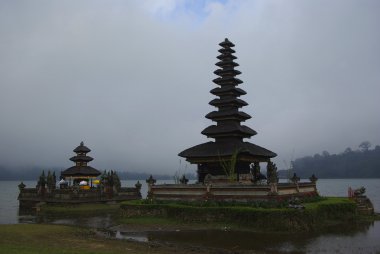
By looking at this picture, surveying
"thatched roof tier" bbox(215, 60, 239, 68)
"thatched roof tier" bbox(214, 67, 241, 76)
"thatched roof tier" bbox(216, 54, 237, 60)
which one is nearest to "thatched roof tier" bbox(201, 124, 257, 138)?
"thatched roof tier" bbox(214, 67, 241, 76)

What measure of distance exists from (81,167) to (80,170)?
101 cm

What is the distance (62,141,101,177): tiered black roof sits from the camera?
194ft

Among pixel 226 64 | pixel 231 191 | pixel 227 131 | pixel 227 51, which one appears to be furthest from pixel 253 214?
pixel 227 51

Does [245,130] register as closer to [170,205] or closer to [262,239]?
[170,205]

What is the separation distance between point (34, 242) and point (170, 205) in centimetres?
1316

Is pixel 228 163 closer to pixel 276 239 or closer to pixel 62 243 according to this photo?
pixel 276 239

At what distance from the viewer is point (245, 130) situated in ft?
144

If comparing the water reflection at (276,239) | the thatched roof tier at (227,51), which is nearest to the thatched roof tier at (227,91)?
the thatched roof tier at (227,51)

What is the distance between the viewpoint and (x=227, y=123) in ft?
145

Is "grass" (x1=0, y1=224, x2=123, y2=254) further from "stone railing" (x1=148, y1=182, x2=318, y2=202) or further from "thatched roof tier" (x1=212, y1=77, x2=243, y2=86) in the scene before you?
"thatched roof tier" (x1=212, y1=77, x2=243, y2=86)

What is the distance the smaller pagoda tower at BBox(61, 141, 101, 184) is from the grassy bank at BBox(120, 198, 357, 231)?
24.5 metres

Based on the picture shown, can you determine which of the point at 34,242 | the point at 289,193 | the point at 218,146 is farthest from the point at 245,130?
the point at 34,242

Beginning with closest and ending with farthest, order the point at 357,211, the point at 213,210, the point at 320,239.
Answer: the point at 320,239
the point at 213,210
the point at 357,211

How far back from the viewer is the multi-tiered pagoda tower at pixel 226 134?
40.5 metres
